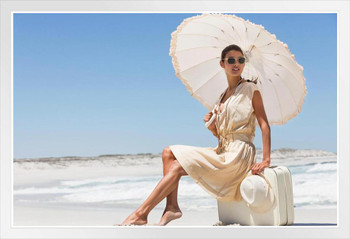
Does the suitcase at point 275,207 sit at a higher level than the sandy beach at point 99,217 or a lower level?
higher

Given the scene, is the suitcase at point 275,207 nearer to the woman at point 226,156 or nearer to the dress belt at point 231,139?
the woman at point 226,156

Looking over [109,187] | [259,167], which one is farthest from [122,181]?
[259,167]

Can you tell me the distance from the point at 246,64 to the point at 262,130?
0.84m

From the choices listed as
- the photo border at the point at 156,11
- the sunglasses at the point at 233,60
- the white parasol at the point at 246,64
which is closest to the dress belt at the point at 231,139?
the white parasol at the point at 246,64

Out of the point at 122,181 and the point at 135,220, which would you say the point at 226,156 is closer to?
the point at 135,220

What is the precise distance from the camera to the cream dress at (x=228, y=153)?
252 inches

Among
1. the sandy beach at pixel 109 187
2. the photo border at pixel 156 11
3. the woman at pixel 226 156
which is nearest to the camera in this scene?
the woman at pixel 226 156

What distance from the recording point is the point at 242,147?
256 inches

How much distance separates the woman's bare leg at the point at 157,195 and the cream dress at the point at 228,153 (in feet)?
0.33

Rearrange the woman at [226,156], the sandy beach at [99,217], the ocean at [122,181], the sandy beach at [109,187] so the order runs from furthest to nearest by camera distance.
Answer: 1. the ocean at [122,181]
2. the sandy beach at [109,187]
3. the sandy beach at [99,217]
4. the woman at [226,156]

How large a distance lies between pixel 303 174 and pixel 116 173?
454 centimetres

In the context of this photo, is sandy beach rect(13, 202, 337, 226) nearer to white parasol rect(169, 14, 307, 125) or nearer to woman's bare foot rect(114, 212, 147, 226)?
white parasol rect(169, 14, 307, 125)

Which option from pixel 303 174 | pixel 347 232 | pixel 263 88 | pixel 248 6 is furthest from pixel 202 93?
pixel 303 174

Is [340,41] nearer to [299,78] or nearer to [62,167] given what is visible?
[299,78]
